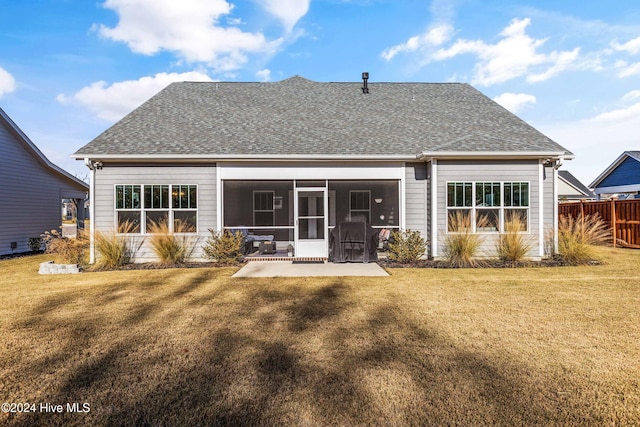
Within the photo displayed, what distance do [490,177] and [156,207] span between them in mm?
10265

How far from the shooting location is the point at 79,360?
3.45 m

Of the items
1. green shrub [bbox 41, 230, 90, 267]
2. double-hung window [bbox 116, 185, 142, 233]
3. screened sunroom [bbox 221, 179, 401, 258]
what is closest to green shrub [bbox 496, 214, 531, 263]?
screened sunroom [bbox 221, 179, 401, 258]

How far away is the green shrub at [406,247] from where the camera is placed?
9.48 m

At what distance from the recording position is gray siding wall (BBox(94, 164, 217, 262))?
989 cm

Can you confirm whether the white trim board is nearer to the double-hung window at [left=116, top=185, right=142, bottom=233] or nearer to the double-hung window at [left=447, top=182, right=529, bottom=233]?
the double-hung window at [left=447, top=182, right=529, bottom=233]

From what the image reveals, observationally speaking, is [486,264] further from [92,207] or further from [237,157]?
[92,207]

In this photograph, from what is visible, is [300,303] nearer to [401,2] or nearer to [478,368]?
[478,368]

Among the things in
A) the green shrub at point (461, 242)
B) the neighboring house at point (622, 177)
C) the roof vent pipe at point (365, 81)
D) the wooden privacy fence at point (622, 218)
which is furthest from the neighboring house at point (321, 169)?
the neighboring house at point (622, 177)

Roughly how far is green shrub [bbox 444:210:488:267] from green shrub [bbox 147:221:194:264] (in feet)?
25.4

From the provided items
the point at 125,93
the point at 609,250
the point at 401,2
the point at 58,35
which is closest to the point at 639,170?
the point at 609,250

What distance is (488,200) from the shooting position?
9.94 meters

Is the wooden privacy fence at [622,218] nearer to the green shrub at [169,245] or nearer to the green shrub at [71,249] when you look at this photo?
the green shrub at [169,245]

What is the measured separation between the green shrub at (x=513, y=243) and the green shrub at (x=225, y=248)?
306 inches

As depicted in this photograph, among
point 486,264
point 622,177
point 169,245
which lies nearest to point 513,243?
point 486,264
